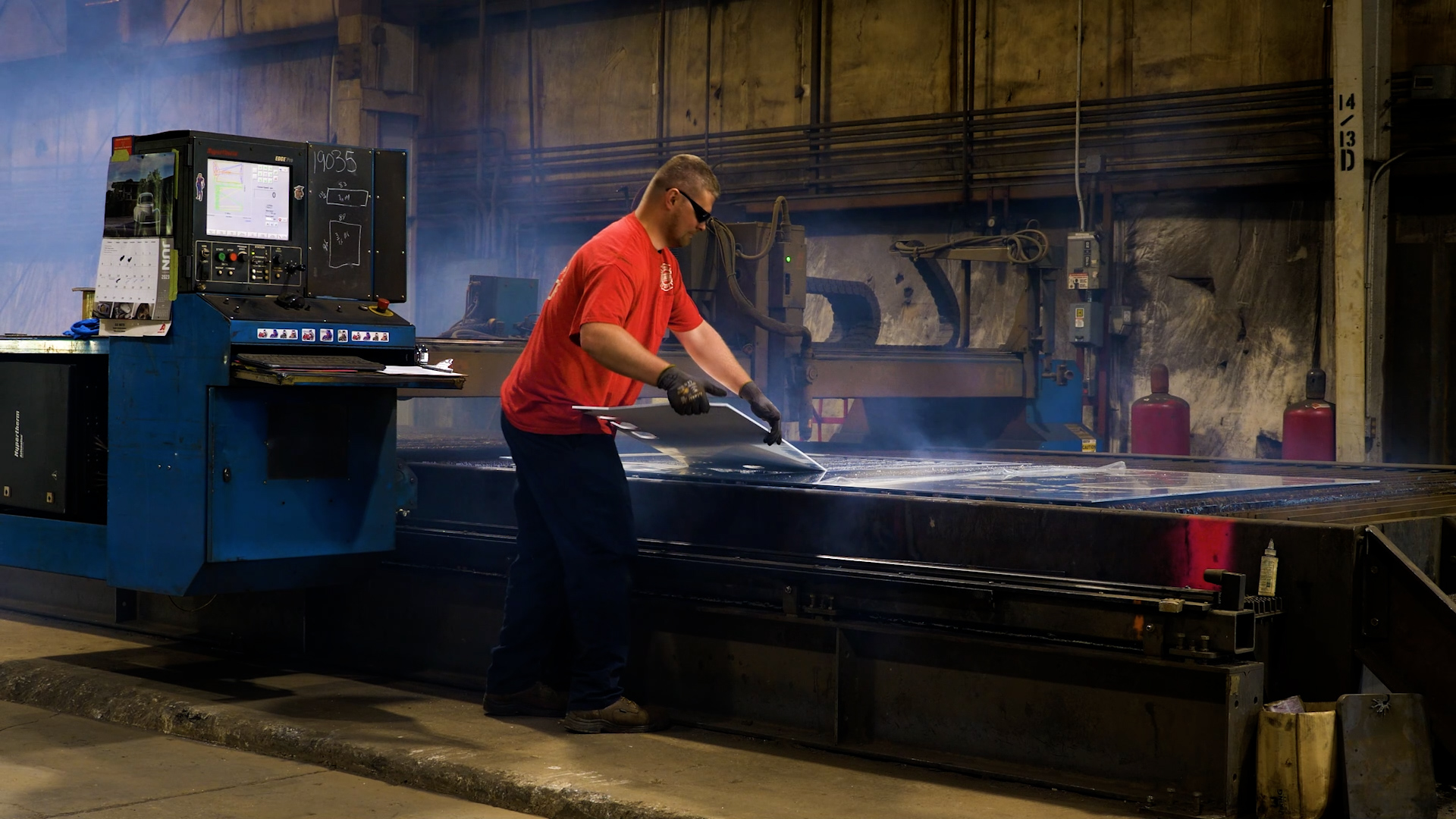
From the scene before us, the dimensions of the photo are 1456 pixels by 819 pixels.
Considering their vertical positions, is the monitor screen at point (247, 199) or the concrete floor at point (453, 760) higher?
the monitor screen at point (247, 199)

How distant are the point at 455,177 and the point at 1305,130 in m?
7.96

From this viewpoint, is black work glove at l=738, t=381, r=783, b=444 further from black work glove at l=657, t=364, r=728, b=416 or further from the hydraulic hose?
the hydraulic hose

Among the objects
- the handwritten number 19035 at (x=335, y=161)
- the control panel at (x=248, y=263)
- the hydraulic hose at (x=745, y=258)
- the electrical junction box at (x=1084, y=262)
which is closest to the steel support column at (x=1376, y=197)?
the electrical junction box at (x=1084, y=262)

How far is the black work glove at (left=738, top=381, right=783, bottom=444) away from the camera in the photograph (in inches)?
157

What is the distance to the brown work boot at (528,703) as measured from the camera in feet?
13.5

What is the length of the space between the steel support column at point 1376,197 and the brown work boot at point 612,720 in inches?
257

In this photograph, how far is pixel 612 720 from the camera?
392 cm

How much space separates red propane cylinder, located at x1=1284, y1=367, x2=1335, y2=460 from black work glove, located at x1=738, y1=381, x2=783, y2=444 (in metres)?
6.15

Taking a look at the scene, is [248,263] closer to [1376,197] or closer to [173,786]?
[173,786]

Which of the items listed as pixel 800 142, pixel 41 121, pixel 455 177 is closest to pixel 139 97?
pixel 41 121

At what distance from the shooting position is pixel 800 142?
479 inches

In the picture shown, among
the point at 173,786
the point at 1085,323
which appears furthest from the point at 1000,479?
the point at 1085,323

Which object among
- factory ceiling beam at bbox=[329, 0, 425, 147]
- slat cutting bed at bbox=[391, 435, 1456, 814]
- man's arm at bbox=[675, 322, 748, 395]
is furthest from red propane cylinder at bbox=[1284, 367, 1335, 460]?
factory ceiling beam at bbox=[329, 0, 425, 147]

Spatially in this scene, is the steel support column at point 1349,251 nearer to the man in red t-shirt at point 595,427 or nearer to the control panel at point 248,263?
the man in red t-shirt at point 595,427
